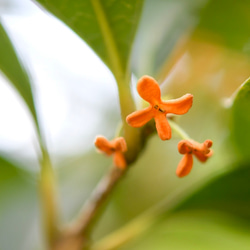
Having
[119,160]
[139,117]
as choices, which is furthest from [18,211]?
[139,117]

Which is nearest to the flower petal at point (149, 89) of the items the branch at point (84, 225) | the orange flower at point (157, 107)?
the orange flower at point (157, 107)

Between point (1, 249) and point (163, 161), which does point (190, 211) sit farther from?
point (1, 249)

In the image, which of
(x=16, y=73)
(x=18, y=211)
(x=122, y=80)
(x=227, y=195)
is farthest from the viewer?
(x=18, y=211)

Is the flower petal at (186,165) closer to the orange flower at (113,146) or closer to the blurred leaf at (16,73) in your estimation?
the orange flower at (113,146)

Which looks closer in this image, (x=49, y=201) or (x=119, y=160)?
(x=119, y=160)

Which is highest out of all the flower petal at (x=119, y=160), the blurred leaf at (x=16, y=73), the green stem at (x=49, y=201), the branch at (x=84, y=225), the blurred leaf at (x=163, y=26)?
the blurred leaf at (x=163, y=26)

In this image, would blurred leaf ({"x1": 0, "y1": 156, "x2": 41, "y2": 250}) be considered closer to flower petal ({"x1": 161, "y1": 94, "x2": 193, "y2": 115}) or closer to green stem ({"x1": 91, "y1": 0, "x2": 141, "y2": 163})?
green stem ({"x1": 91, "y1": 0, "x2": 141, "y2": 163})

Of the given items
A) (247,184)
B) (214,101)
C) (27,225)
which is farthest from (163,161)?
(247,184)

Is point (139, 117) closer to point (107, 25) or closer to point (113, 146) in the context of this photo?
point (113, 146)
